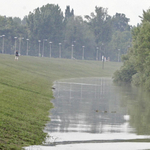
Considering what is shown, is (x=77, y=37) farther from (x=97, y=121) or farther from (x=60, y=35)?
(x=97, y=121)

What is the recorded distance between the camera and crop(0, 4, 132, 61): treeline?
164875 millimetres

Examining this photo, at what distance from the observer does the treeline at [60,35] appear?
16488 cm

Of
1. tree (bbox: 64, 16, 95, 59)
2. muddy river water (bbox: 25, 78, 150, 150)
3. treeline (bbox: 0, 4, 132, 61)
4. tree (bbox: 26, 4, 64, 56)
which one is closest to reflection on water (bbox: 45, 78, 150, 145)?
muddy river water (bbox: 25, 78, 150, 150)

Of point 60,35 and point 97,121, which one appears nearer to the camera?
point 97,121

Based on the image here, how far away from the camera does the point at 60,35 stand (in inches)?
6772

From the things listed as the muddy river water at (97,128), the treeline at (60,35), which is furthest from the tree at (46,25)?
the muddy river water at (97,128)

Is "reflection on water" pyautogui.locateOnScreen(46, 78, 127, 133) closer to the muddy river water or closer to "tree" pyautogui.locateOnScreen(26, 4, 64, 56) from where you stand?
the muddy river water

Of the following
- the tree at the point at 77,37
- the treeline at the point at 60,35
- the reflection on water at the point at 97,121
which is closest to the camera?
the reflection on water at the point at 97,121

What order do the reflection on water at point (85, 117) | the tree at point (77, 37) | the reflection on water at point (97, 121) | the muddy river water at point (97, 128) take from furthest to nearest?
the tree at point (77, 37) → the reflection on water at point (85, 117) → the reflection on water at point (97, 121) → the muddy river water at point (97, 128)

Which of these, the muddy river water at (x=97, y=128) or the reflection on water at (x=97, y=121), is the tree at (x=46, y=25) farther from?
the muddy river water at (x=97, y=128)

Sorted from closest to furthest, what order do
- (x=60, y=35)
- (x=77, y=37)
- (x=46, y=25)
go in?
1. (x=46, y=25)
2. (x=60, y=35)
3. (x=77, y=37)

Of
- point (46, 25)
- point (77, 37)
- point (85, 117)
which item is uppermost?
point (46, 25)

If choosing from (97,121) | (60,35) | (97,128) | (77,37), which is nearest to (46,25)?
(60,35)

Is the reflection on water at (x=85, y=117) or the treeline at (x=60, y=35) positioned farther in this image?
the treeline at (x=60, y=35)
